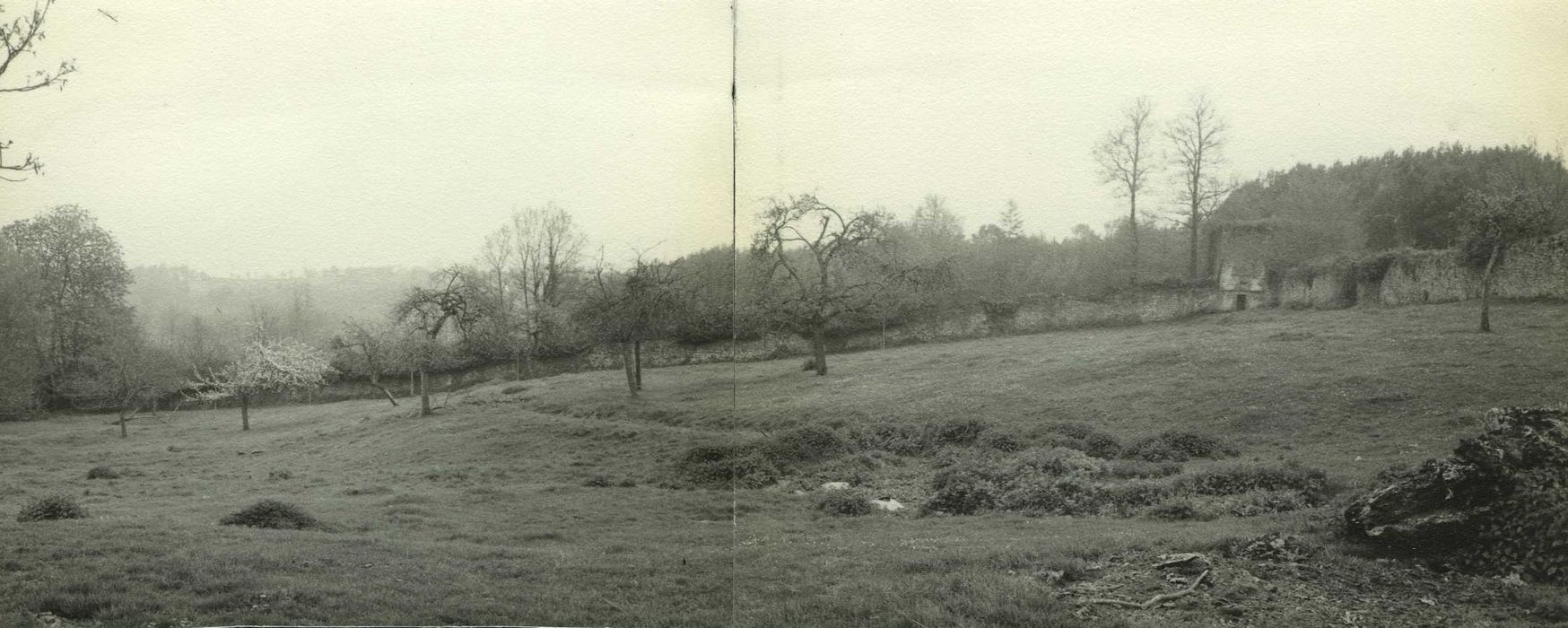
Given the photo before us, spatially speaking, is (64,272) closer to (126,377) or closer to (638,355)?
(126,377)

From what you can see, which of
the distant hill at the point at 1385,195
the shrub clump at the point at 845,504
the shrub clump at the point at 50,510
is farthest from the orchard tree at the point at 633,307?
the distant hill at the point at 1385,195

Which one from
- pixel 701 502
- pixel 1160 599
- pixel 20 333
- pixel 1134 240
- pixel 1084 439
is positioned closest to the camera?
pixel 1160 599

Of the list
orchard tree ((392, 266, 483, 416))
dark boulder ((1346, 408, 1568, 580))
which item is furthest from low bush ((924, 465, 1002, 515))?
orchard tree ((392, 266, 483, 416))

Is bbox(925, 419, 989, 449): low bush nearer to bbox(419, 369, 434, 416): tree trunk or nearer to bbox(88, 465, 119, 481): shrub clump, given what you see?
bbox(419, 369, 434, 416): tree trunk

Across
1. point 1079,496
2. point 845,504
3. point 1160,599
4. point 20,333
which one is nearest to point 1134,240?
point 1079,496

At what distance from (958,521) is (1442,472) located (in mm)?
3176

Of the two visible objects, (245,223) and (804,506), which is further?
(804,506)

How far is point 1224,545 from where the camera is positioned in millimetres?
4953

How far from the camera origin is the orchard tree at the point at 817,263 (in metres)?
6.90

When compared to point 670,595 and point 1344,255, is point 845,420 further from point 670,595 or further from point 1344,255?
point 1344,255

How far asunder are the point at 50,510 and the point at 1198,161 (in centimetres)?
922

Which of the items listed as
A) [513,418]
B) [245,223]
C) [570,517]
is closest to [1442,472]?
[570,517]

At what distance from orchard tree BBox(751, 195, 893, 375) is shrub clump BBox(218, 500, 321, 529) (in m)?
4.23

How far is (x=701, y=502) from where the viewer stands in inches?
256
